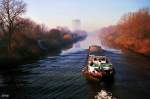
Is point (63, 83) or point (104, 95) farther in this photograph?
point (63, 83)

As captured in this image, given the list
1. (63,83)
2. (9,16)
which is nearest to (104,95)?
(63,83)

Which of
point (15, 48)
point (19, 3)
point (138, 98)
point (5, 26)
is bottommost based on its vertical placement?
point (138, 98)

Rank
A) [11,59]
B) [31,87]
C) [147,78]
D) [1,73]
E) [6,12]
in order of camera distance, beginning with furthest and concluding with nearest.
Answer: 1. [6,12]
2. [11,59]
3. [1,73]
4. [147,78]
5. [31,87]

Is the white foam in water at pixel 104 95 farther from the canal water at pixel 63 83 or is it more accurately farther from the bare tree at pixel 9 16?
the bare tree at pixel 9 16

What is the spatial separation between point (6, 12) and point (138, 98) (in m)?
48.5

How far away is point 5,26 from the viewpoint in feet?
253

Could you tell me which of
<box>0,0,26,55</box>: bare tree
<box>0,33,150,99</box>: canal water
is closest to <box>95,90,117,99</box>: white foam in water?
<box>0,33,150,99</box>: canal water

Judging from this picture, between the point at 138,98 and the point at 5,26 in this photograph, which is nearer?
the point at 138,98

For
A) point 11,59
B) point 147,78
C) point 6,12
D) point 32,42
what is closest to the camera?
point 147,78

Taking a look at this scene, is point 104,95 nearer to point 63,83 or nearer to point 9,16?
point 63,83

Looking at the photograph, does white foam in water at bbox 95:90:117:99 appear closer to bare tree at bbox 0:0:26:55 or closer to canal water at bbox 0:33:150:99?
canal water at bbox 0:33:150:99

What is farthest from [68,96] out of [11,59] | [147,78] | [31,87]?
[11,59]

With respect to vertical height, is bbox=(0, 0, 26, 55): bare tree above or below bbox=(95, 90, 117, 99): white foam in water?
above

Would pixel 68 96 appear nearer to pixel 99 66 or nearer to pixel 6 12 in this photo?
pixel 99 66
